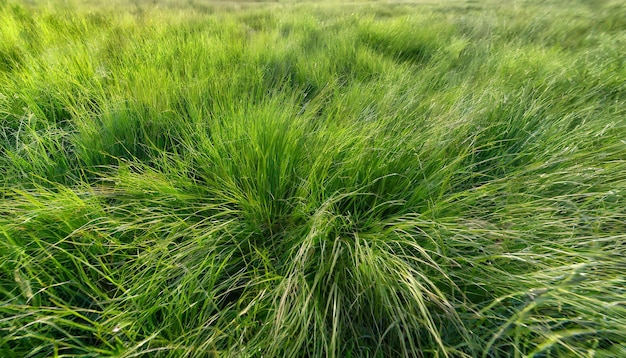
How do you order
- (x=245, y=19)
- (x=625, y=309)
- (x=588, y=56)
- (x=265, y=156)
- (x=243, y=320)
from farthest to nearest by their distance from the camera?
(x=245, y=19) < (x=588, y=56) < (x=265, y=156) < (x=243, y=320) < (x=625, y=309)

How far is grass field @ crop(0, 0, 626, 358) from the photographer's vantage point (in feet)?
2.19

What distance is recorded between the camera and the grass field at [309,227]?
26.3 inches

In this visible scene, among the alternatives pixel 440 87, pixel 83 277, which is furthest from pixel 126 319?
pixel 440 87

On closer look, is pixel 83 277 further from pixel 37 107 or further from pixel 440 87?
pixel 440 87

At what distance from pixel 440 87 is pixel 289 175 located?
1.39 m

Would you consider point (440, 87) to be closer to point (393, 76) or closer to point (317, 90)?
point (393, 76)

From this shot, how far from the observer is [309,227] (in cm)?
86

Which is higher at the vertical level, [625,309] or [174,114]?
[625,309]

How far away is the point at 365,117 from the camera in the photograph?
4.41 feet

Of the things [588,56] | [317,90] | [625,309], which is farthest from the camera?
[588,56]

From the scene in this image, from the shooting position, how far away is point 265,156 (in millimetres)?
976

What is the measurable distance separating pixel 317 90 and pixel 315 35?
1.79 metres

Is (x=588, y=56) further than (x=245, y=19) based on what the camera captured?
No

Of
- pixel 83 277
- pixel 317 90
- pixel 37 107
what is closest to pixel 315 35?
pixel 317 90
